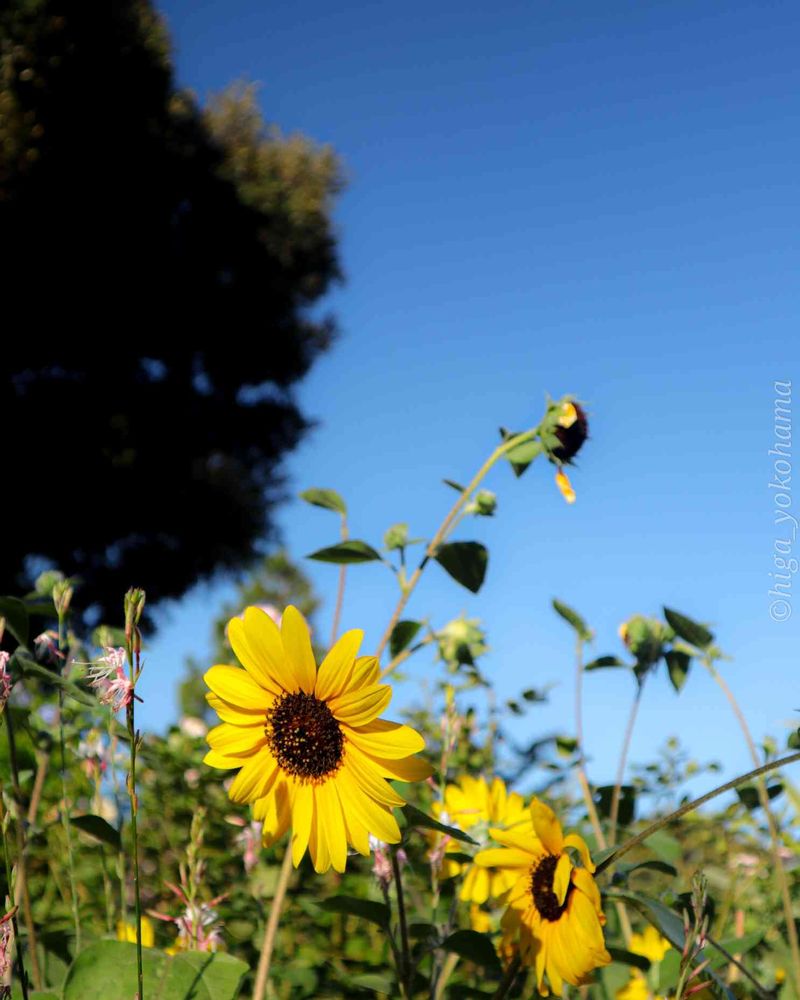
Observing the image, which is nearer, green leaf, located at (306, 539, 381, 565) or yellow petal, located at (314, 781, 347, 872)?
yellow petal, located at (314, 781, 347, 872)

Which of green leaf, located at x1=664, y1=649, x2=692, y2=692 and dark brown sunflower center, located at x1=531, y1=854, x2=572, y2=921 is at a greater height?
green leaf, located at x1=664, y1=649, x2=692, y2=692

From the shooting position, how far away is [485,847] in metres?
0.67

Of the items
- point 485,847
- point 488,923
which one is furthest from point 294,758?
point 488,923

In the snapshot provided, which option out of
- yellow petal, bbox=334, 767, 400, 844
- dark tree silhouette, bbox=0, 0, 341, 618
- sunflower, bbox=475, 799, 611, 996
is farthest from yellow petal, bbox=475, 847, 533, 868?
dark tree silhouette, bbox=0, 0, 341, 618

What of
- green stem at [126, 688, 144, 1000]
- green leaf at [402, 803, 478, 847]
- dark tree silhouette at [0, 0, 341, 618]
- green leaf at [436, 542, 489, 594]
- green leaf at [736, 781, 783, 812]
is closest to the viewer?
green stem at [126, 688, 144, 1000]

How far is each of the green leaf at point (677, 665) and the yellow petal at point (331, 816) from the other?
15.4 inches

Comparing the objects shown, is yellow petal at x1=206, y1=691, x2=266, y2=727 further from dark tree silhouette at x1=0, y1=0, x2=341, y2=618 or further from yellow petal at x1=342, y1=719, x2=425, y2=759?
dark tree silhouette at x1=0, y1=0, x2=341, y2=618

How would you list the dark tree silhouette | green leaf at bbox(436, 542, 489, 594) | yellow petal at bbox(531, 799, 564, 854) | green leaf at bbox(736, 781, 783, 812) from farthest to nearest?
the dark tree silhouette, green leaf at bbox(736, 781, 783, 812), green leaf at bbox(436, 542, 489, 594), yellow petal at bbox(531, 799, 564, 854)

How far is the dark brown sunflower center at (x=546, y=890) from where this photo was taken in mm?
566

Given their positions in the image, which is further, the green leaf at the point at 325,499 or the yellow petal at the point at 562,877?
the green leaf at the point at 325,499

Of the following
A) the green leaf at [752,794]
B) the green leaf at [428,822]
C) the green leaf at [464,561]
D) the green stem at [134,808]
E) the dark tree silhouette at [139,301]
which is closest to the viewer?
the green stem at [134,808]

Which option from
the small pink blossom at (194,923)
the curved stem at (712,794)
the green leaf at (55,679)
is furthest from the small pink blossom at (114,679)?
the curved stem at (712,794)

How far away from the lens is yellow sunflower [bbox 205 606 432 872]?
51 centimetres

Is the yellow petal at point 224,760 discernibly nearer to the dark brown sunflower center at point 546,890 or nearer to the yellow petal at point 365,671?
the yellow petal at point 365,671
